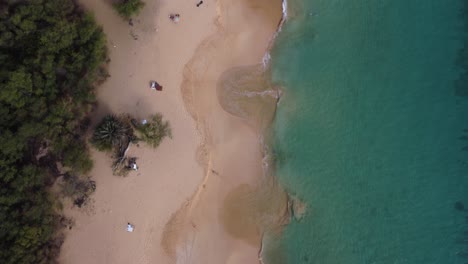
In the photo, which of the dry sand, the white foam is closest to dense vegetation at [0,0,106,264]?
the dry sand

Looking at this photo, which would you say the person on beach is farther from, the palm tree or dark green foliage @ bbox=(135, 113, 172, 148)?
the palm tree

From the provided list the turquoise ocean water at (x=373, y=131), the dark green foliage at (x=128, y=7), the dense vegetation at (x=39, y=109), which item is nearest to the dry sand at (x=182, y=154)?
the dark green foliage at (x=128, y=7)

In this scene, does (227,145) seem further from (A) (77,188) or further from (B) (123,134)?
(A) (77,188)

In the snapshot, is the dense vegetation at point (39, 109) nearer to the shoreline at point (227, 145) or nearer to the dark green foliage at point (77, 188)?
the dark green foliage at point (77, 188)

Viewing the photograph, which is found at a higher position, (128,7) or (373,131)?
(128,7)

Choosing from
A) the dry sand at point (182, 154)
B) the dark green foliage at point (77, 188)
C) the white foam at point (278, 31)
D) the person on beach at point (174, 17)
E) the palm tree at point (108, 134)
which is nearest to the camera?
the palm tree at point (108, 134)

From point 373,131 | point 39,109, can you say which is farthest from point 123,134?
point 373,131
